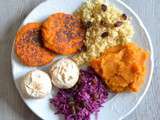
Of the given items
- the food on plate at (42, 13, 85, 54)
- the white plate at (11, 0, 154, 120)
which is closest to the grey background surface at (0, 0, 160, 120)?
the white plate at (11, 0, 154, 120)

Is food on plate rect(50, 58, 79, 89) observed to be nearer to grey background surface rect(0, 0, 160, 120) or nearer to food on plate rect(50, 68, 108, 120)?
food on plate rect(50, 68, 108, 120)

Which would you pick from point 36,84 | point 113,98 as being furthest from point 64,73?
point 113,98

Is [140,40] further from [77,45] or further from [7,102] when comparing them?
[7,102]

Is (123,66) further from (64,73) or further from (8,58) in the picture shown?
(8,58)

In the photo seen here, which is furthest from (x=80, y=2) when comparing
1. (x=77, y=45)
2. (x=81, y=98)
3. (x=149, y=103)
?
(x=149, y=103)

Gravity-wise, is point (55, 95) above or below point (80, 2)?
below

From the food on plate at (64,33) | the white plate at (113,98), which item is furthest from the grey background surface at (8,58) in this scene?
the food on plate at (64,33)

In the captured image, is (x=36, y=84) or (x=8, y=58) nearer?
(x=36, y=84)
